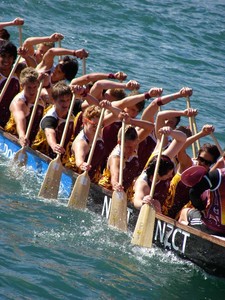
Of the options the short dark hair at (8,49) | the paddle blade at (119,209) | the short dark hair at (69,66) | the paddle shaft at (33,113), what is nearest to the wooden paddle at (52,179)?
the paddle shaft at (33,113)

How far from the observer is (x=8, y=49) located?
1205 cm

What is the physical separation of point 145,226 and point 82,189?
117 centimetres

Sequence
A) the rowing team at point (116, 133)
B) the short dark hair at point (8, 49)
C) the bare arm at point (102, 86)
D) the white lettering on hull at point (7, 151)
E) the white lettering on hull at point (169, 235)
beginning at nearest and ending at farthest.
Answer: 1. the white lettering on hull at point (169, 235)
2. the rowing team at point (116, 133)
3. the bare arm at point (102, 86)
4. the white lettering on hull at point (7, 151)
5. the short dark hair at point (8, 49)

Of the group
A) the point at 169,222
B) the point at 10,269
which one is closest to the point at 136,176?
the point at 169,222

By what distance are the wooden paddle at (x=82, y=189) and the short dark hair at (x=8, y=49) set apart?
251 cm

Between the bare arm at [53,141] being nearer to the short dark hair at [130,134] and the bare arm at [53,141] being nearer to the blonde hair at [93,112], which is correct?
the blonde hair at [93,112]

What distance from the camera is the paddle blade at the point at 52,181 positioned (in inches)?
403

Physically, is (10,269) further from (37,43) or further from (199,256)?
(37,43)

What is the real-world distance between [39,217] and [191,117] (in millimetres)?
2146

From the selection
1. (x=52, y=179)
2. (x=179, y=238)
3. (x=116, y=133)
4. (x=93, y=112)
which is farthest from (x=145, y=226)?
(x=116, y=133)

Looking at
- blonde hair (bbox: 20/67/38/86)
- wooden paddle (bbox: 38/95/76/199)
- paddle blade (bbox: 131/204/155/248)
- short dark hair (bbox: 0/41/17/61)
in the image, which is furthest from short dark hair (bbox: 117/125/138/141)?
short dark hair (bbox: 0/41/17/61)

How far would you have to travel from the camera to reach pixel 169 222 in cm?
901

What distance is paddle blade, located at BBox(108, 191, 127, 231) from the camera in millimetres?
9477

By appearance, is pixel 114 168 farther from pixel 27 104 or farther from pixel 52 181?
pixel 27 104
